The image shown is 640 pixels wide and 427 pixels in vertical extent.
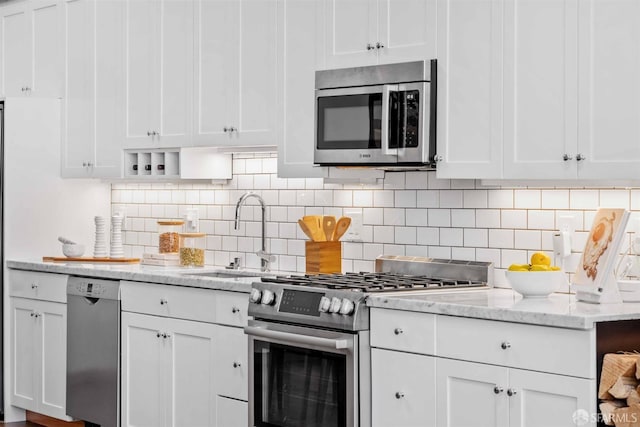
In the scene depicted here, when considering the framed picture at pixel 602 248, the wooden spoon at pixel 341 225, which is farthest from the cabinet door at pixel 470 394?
the wooden spoon at pixel 341 225

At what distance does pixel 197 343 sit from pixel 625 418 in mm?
2347

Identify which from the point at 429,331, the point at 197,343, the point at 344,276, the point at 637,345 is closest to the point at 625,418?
the point at 637,345

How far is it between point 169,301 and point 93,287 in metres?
0.66

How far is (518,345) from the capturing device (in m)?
3.66

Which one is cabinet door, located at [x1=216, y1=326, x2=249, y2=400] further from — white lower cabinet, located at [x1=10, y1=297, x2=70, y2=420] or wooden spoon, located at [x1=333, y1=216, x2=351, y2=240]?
white lower cabinet, located at [x1=10, y1=297, x2=70, y2=420]

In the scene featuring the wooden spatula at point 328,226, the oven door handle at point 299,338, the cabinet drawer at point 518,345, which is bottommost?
the oven door handle at point 299,338

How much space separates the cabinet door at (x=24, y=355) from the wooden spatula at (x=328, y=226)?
6.64ft

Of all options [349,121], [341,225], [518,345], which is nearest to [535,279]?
[518,345]

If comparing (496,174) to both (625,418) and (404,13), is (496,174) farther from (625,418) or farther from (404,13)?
(625,418)

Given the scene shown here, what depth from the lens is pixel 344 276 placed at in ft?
15.8

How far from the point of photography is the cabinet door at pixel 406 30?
14.7 feet

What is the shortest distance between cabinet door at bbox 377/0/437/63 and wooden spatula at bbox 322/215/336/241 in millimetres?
875

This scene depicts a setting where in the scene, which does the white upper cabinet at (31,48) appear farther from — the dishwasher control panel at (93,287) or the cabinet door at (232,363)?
the cabinet door at (232,363)

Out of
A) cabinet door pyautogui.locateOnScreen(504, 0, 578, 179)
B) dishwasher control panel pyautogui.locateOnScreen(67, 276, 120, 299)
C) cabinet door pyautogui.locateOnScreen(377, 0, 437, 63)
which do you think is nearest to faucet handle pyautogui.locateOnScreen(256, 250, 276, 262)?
dishwasher control panel pyautogui.locateOnScreen(67, 276, 120, 299)
